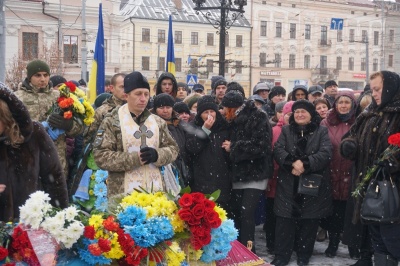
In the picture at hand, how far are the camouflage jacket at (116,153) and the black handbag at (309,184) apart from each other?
1.89m

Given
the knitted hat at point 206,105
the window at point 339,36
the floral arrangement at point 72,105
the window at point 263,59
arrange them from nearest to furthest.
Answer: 1. the floral arrangement at point 72,105
2. the knitted hat at point 206,105
3. the window at point 263,59
4. the window at point 339,36

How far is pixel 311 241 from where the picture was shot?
6.36m

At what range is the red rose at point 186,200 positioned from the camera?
3205 millimetres

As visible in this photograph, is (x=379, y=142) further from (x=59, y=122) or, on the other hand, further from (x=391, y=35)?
(x=391, y=35)

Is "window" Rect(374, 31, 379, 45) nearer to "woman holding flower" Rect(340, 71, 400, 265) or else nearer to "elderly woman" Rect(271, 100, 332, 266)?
"elderly woman" Rect(271, 100, 332, 266)

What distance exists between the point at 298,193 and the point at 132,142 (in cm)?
236

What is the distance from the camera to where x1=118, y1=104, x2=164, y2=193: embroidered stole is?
4.62m

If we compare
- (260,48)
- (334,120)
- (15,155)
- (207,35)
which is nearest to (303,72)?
(260,48)

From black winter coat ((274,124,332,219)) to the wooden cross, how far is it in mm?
2017

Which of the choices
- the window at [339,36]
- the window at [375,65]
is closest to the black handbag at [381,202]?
the window at [339,36]

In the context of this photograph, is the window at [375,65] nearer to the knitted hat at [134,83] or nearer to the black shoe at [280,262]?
the black shoe at [280,262]

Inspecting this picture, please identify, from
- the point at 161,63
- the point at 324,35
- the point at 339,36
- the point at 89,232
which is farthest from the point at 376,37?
the point at 89,232

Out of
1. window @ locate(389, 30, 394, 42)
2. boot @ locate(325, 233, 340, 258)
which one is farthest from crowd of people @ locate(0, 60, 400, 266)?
window @ locate(389, 30, 394, 42)

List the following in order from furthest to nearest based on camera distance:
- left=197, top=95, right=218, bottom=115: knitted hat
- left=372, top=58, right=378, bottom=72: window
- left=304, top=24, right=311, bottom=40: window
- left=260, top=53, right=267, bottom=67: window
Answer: left=372, top=58, right=378, bottom=72: window → left=304, top=24, right=311, bottom=40: window → left=260, top=53, right=267, bottom=67: window → left=197, top=95, right=218, bottom=115: knitted hat
